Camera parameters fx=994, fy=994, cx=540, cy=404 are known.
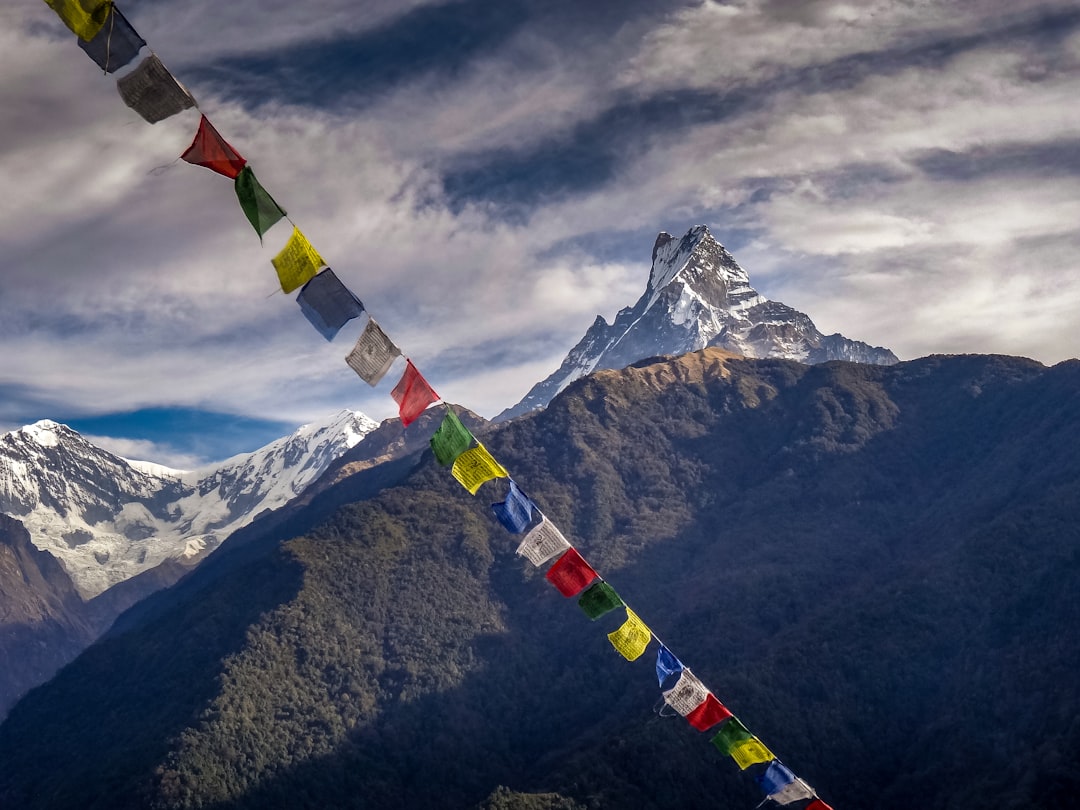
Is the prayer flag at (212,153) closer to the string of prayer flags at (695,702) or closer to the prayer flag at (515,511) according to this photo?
the prayer flag at (515,511)

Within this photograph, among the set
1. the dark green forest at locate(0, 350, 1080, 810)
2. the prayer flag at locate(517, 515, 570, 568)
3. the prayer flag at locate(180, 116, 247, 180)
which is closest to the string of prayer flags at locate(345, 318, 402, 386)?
the prayer flag at locate(180, 116, 247, 180)

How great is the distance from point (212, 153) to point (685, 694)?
22.0m

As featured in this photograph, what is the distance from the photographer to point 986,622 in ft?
463

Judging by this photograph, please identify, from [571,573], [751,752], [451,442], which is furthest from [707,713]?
[451,442]

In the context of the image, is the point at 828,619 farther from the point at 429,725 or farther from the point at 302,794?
the point at 302,794

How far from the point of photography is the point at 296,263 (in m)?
26.1

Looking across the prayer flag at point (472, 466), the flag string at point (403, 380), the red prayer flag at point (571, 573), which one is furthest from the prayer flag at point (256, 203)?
the red prayer flag at point (571, 573)

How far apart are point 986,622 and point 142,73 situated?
143705 mm

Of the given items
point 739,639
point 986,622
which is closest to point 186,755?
point 739,639

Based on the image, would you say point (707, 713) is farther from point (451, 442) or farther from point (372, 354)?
point (372, 354)

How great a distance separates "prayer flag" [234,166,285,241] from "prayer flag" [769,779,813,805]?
23.7m

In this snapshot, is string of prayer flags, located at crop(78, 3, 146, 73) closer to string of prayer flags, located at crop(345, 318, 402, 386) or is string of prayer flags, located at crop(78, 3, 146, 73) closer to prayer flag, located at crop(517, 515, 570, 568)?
string of prayer flags, located at crop(345, 318, 402, 386)

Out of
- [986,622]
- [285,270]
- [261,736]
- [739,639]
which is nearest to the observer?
[285,270]

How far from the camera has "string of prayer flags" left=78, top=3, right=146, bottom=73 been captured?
75.6ft
